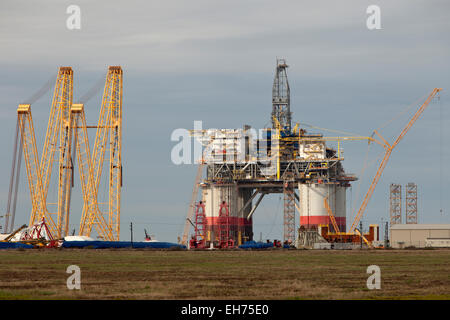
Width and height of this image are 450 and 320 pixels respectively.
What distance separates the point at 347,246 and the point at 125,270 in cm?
11699

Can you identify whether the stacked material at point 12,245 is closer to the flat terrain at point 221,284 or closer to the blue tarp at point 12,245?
the blue tarp at point 12,245

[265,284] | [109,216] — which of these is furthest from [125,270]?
[109,216]

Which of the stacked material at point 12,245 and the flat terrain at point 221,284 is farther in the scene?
the stacked material at point 12,245

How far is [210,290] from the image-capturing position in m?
54.3

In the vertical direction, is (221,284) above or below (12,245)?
above

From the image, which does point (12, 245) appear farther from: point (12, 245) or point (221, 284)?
point (221, 284)

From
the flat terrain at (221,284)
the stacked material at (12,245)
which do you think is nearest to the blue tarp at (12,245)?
the stacked material at (12,245)

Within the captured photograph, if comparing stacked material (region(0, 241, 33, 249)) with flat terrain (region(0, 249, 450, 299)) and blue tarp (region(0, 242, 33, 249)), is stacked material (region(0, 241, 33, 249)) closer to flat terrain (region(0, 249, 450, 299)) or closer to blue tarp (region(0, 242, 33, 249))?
blue tarp (region(0, 242, 33, 249))

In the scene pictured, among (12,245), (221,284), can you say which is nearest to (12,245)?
(12,245)
